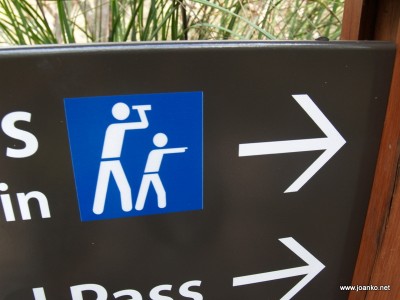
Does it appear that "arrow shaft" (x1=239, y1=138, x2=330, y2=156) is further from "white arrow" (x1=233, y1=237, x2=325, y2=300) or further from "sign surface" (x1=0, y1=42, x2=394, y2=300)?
"white arrow" (x1=233, y1=237, x2=325, y2=300)

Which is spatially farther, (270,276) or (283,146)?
(270,276)

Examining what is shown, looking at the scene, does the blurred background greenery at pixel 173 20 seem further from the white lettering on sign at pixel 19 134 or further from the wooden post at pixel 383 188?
the white lettering on sign at pixel 19 134

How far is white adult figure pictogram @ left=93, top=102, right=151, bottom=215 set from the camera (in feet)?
1.57

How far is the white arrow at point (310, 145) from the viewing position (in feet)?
1.73

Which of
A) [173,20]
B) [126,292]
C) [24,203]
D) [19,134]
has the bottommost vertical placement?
[126,292]

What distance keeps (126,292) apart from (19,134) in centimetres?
32

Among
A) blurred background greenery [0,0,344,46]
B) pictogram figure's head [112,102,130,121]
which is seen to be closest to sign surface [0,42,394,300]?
pictogram figure's head [112,102,130,121]

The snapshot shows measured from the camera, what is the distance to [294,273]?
662 mm

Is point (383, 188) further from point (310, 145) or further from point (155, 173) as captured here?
point (155, 173)

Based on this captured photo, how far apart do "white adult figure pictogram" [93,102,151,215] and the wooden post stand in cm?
36


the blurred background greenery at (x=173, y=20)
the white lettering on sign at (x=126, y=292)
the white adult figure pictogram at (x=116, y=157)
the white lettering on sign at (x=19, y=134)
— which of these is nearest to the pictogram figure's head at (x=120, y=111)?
the white adult figure pictogram at (x=116, y=157)

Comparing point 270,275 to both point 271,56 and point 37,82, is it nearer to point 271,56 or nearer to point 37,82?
point 271,56

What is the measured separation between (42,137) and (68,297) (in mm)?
284

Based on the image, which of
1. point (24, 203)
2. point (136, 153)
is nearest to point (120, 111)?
point (136, 153)
